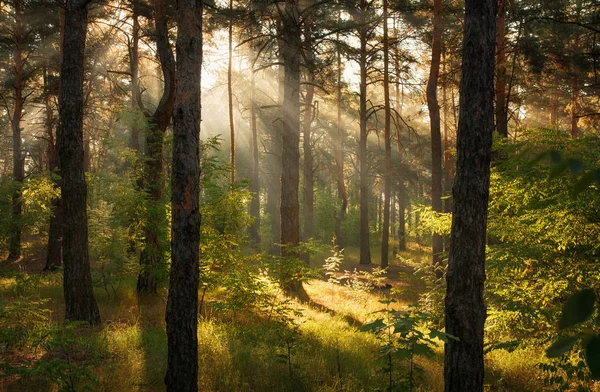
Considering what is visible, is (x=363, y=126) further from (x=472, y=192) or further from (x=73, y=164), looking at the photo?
(x=472, y=192)

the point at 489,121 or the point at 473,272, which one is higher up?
the point at 489,121

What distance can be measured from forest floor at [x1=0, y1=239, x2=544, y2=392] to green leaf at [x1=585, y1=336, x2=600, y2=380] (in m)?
3.41

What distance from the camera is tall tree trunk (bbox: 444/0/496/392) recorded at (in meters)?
4.91

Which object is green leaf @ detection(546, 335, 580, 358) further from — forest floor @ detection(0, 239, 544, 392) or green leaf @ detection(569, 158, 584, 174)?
forest floor @ detection(0, 239, 544, 392)

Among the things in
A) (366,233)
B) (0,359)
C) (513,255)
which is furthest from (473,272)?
(366,233)

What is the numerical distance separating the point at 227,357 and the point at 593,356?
20.4 feet

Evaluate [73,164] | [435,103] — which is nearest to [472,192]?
[73,164]

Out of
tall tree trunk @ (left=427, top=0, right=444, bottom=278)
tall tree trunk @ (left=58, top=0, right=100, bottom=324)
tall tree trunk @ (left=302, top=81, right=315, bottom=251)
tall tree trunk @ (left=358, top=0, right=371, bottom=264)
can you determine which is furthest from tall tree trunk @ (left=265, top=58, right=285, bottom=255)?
tall tree trunk @ (left=58, top=0, right=100, bottom=324)

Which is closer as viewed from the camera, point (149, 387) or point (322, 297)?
point (149, 387)

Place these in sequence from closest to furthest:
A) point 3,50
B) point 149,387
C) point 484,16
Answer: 1. point 484,16
2. point 149,387
3. point 3,50

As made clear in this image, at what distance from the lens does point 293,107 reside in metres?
12.4

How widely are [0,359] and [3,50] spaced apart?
1686 cm

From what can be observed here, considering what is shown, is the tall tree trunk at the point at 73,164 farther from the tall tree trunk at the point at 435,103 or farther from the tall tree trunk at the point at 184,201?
the tall tree trunk at the point at 435,103

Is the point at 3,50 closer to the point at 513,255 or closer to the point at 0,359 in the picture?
the point at 0,359
